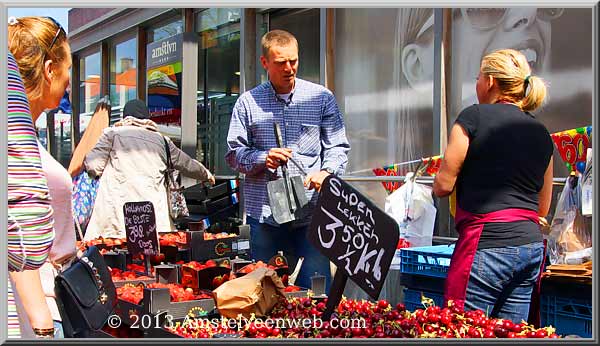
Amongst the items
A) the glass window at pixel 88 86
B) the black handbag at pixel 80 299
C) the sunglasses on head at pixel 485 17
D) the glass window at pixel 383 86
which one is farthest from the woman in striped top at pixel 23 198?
the glass window at pixel 88 86

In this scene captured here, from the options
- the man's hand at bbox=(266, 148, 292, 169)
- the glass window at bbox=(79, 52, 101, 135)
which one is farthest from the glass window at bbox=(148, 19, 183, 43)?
the man's hand at bbox=(266, 148, 292, 169)

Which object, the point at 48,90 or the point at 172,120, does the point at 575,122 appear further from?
the point at 172,120

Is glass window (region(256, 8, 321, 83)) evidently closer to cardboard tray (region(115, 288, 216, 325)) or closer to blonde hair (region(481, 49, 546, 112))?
blonde hair (region(481, 49, 546, 112))

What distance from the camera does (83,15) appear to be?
39.8 ft

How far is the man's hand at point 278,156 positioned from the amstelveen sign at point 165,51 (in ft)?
16.9

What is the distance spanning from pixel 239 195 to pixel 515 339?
6.06 meters

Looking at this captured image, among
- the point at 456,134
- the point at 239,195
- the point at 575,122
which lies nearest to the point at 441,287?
the point at 456,134

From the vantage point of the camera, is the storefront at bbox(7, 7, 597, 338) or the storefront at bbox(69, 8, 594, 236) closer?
the storefront at bbox(7, 7, 597, 338)

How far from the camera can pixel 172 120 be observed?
30.5 ft

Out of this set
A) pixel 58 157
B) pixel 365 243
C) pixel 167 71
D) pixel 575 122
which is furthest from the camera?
pixel 58 157

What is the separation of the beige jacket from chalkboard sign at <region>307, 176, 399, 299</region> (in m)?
2.98

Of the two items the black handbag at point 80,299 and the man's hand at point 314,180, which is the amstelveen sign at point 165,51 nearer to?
the man's hand at point 314,180

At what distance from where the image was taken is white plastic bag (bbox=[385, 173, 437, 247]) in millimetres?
5109

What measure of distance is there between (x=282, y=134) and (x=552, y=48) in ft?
7.97
